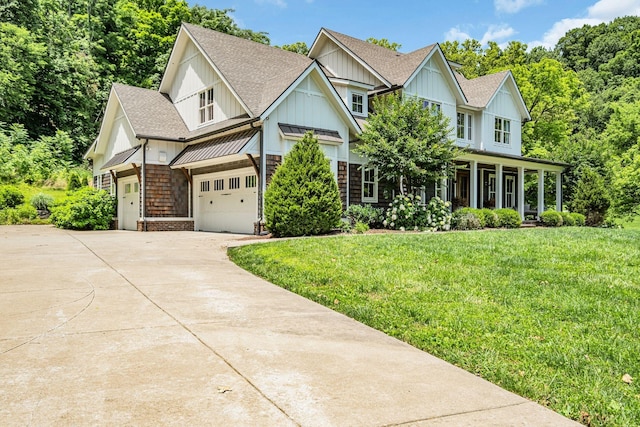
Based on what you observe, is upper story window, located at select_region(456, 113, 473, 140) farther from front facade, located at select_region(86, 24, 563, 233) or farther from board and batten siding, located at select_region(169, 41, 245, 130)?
board and batten siding, located at select_region(169, 41, 245, 130)

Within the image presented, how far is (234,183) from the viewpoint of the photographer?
18.0 m

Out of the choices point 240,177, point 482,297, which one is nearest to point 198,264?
point 482,297

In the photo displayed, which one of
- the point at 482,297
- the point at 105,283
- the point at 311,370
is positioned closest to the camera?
the point at 311,370

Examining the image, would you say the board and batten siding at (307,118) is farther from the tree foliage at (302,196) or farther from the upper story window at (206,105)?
the upper story window at (206,105)

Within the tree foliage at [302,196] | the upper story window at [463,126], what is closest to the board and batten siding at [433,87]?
the upper story window at [463,126]

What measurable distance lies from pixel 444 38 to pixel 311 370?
1965 inches

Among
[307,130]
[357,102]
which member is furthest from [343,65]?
[307,130]

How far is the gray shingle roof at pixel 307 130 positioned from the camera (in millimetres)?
16219

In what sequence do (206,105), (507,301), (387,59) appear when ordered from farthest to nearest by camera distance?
(387,59), (206,105), (507,301)

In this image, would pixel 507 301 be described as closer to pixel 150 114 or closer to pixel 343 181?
pixel 343 181

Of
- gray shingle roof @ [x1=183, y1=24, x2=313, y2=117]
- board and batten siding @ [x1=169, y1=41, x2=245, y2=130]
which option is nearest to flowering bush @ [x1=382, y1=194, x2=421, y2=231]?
gray shingle roof @ [x1=183, y1=24, x2=313, y2=117]

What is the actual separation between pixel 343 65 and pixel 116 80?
855 inches

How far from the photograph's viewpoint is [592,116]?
50.4 meters

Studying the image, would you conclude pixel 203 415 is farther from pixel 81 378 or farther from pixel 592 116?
pixel 592 116
